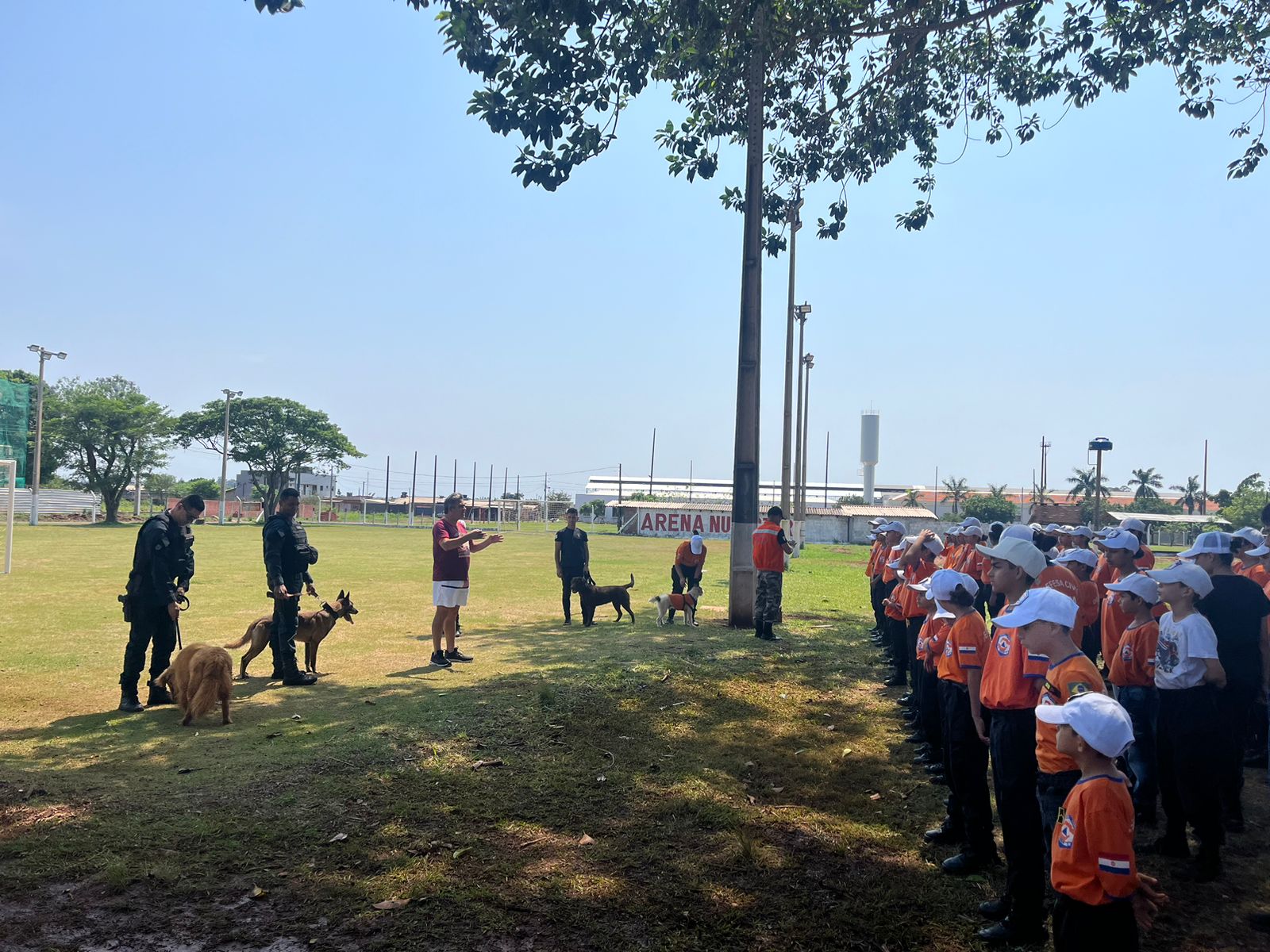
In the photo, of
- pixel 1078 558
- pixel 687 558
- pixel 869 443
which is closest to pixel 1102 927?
pixel 1078 558

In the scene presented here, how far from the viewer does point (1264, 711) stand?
7.09 metres

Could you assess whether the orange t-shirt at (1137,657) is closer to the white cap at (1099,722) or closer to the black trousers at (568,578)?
the white cap at (1099,722)

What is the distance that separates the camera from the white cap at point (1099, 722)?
3041mm

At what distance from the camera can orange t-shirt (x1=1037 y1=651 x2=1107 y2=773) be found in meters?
3.58

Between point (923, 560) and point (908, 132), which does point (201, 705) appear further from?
point (908, 132)

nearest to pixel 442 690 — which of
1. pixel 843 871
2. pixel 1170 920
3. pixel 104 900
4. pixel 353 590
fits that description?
pixel 104 900

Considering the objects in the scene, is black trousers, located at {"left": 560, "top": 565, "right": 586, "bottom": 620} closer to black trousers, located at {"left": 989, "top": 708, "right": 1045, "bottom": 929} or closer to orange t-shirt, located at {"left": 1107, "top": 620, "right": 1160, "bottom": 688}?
orange t-shirt, located at {"left": 1107, "top": 620, "right": 1160, "bottom": 688}

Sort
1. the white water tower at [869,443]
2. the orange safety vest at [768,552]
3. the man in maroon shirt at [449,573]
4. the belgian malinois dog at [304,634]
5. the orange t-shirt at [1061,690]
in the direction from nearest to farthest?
the orange t-shirt at [1061,690] < the belgian malinois dog at [304,634] < the man in maroon shirt at [449,573] < the orange safety vest at [768,552] < the white water tower at [869,443]

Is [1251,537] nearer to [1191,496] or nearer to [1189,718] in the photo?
[1189,718]

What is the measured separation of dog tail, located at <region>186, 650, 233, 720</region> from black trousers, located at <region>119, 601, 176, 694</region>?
0.95m

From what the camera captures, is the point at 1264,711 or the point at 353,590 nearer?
the point at 1264,711

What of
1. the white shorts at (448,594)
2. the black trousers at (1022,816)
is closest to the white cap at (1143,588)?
the black trousers at (1022,816)

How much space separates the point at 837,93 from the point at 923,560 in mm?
8546

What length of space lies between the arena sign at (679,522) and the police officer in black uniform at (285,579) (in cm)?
4693
